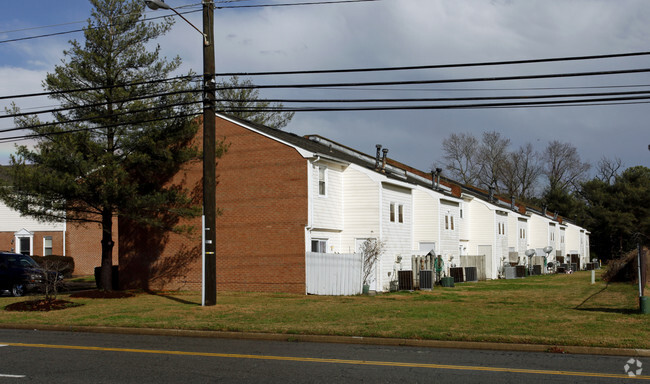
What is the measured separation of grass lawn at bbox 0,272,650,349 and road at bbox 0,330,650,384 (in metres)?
1.23

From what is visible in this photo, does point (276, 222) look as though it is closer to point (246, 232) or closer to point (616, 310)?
point (246, 232)

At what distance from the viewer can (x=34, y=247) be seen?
44781 mm

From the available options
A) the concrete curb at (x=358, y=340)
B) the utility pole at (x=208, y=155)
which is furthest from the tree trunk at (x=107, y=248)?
the concrete curb at (x=358, y=340)

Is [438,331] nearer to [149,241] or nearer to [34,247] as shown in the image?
[149,241]

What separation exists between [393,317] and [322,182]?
11.7 m

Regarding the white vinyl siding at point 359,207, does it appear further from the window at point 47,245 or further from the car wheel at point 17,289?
the window at point 47,245

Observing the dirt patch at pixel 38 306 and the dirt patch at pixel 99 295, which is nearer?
the dirt patch at pixel 38 306

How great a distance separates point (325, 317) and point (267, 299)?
620 cm

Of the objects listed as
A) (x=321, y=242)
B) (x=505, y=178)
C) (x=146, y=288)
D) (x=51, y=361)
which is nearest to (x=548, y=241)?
(x=505, y=178)

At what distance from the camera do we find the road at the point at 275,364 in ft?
31.0

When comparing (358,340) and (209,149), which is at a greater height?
(209,149)

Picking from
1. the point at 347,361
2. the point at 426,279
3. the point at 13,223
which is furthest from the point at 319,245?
the point at 13,223

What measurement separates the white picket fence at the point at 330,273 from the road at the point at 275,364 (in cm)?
1158

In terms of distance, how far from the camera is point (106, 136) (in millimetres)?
24203
